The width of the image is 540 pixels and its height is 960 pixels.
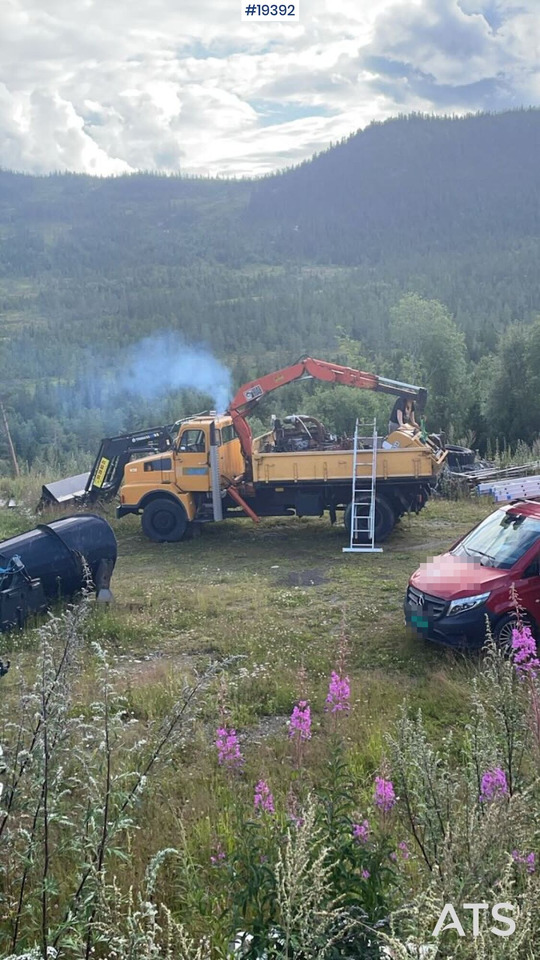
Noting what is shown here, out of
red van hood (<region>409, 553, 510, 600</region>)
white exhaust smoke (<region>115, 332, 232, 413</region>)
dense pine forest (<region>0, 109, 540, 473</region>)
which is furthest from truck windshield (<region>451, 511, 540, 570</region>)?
dense pine forest (<region>0, 109, 540, 473</region>)

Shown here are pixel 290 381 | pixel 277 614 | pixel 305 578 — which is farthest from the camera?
pixel 290 381

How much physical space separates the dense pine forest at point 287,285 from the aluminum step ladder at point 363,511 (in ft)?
38.9

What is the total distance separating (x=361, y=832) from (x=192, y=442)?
Answer: 40.5ft

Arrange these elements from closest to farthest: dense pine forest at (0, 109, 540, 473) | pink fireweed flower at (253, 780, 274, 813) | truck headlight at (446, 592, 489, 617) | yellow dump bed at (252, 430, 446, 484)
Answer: pink fireweed flower at (253, 780, 274, 813) < truck headlight at (446, 592, 489, 617) < yellow dump bed at (252, 430, 446, 484) < dense pine forest at (0, 109, 540, 473)

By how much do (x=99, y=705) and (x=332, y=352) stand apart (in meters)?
73.3

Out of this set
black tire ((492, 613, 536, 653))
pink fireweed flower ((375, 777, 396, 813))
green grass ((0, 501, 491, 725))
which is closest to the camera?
pink fireweed flower ((375, 777, 396, 813))

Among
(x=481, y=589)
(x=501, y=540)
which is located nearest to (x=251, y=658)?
(x=481, y=589)

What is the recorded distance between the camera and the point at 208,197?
184 meters

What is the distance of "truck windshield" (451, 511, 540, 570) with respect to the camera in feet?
27.5

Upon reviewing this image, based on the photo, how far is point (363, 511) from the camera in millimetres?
14633

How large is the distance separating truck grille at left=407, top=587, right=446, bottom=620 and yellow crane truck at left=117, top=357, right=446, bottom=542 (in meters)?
5.96

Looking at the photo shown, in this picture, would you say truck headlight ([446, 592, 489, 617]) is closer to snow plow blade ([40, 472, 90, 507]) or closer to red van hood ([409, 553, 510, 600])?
red van hood ([409, 553, 510, 600])

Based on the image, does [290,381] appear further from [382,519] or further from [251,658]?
[251,658]

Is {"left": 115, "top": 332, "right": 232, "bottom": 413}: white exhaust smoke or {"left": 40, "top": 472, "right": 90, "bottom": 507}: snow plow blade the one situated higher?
{"left": 115, "top": 332, "right": 232, "bottom": 413}: white exhaust smoke
